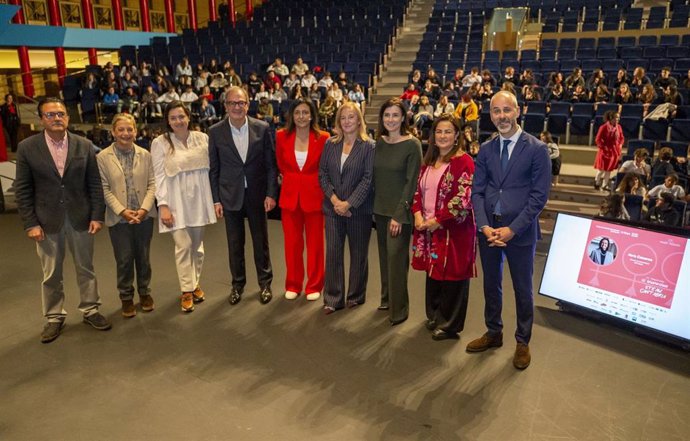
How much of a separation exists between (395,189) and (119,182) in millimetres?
1687

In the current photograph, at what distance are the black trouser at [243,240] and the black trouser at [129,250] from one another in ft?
1.73

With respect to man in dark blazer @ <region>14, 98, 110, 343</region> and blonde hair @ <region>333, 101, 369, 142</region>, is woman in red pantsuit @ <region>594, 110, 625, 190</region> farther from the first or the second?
man in dark blazer @ <region>14, 98, 110, 343</region>

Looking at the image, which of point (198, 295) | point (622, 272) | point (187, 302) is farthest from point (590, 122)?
point (187, 302)

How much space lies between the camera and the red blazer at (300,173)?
321cm

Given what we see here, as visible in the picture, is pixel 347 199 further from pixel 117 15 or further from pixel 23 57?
pixel 117 15

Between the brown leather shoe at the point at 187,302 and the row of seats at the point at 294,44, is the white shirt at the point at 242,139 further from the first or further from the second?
the row of seats at the point at 294,44

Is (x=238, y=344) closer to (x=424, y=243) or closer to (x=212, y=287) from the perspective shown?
(x=212, y=287)

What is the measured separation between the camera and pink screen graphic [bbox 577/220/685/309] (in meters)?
2.78

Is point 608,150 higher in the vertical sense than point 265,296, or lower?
higher

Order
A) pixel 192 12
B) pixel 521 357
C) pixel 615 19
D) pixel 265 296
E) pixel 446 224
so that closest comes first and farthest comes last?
pixel 521 357, pixel 446 224, pixel 265 296, pixel 615 19, pixel 192 12

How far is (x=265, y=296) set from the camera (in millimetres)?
3469

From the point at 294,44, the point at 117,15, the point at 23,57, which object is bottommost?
the point at 23,57

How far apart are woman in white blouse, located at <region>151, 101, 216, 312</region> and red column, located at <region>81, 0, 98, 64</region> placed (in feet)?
39.0

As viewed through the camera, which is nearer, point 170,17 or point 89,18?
point 89,18
